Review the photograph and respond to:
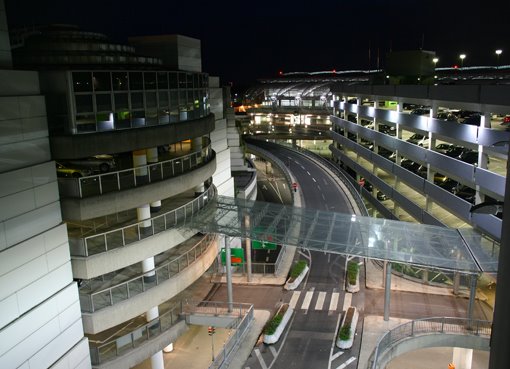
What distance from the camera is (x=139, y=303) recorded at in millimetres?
24750

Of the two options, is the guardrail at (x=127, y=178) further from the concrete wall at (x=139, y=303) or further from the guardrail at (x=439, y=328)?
the guardrail at (x=439, y=328)

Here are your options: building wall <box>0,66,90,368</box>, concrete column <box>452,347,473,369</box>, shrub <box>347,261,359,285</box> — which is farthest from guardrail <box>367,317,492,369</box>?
building wall <box>0,66,90,368</box>

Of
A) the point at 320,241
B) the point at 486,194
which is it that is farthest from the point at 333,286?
the point at 486,194

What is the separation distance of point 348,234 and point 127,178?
42.9ft

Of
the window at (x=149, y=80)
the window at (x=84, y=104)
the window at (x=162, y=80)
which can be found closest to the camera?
the window at (x=84, y=104)

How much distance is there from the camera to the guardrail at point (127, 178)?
2181 cm

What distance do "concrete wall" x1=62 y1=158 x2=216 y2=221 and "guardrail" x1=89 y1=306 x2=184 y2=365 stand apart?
671 cm

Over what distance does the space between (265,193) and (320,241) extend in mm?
45397

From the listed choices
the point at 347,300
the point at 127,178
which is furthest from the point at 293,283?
the point at 127,178

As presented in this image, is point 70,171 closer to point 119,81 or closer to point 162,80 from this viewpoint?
point 119,81

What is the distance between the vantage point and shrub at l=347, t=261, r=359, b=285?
103ft

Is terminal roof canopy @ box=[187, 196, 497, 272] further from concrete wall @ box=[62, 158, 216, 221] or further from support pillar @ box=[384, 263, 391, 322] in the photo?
concrete wall @ box=[62, 158, 216, 221]

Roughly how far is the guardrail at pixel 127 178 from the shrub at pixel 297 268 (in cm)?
972

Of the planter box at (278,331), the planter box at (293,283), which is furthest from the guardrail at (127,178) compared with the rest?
the planter box at (278,331)
